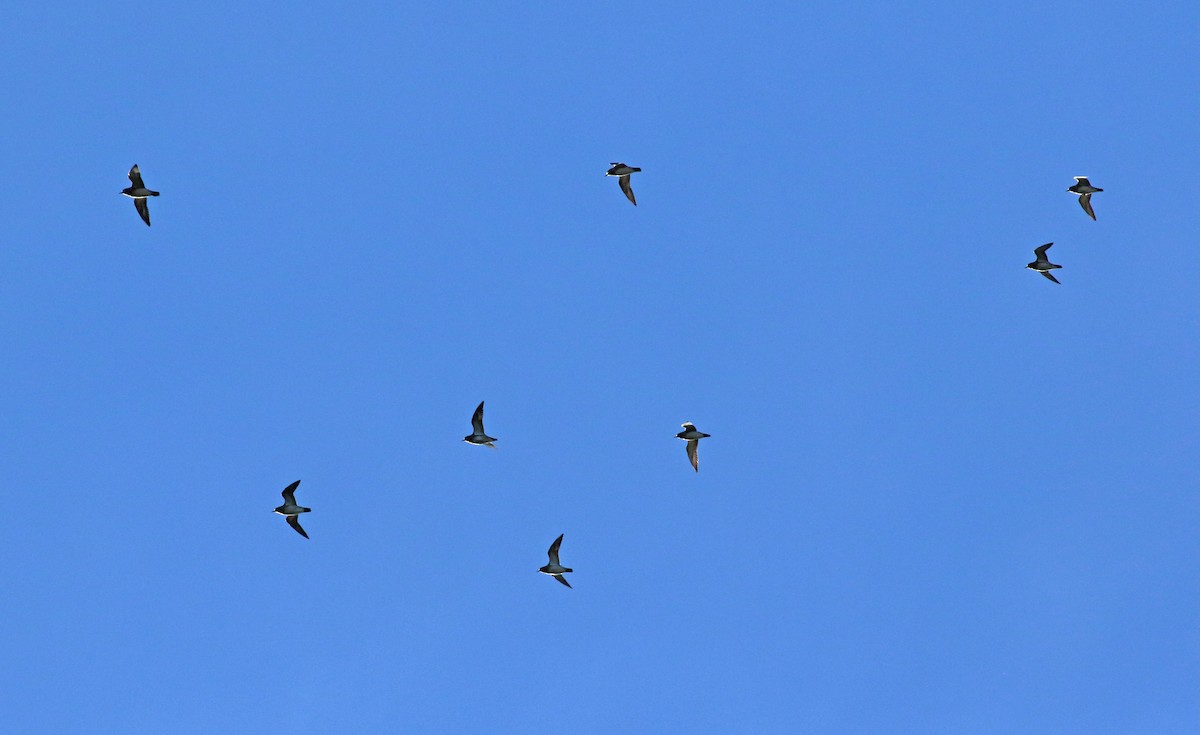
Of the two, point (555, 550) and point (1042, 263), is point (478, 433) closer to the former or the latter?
point (555, 550)

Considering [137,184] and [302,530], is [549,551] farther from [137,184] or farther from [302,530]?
[137,184]

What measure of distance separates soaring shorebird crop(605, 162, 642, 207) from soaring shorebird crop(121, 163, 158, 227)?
1998 cm

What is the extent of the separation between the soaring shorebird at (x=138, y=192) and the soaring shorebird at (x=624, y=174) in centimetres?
1998

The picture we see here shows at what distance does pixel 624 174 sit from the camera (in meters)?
Result: 67.6

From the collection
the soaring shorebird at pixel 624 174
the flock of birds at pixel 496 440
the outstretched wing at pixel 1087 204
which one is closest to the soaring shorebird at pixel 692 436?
the flock of birds at pixel 496 440

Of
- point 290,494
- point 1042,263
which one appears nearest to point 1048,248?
point 1042,263

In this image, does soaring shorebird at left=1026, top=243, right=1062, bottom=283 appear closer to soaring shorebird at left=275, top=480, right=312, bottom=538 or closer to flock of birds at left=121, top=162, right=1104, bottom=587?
flock of birds at left=121, top=162, right=1104, bottom=587

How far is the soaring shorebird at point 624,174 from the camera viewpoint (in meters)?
67.1

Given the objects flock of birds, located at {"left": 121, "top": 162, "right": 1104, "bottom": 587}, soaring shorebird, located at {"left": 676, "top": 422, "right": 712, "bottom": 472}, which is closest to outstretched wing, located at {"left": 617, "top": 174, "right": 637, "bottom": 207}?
flock of birds, located at {"left": 121, "top": 162, "right": 1104, "bottom": 587}

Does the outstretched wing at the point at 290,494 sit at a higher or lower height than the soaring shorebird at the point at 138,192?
lower

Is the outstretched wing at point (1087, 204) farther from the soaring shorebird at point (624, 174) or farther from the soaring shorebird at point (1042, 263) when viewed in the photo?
the soaring shorebird at point (624, 174)

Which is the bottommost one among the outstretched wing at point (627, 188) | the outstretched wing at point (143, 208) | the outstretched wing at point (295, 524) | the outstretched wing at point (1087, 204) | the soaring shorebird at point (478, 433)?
the outstretched wing at point (295, 524)

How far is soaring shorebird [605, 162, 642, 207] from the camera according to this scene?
67062 millimetres

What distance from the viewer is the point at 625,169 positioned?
6719 cm
